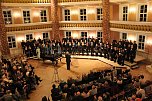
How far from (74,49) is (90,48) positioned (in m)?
2.04

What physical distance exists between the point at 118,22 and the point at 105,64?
5.89 m

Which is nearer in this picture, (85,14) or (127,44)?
(127,44)

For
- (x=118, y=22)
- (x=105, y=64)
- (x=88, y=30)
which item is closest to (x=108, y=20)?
(x=118, y=22)

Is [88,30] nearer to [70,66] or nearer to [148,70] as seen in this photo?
[70,66]

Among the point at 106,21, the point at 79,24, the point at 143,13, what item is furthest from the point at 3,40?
the point at 143,13

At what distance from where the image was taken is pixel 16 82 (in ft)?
43.3

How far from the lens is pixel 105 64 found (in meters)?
20.3

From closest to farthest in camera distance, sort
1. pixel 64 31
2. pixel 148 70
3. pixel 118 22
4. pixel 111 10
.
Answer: pixel 148 70 < pixel 118 22 < pixel 111 10 < pixel 64 31

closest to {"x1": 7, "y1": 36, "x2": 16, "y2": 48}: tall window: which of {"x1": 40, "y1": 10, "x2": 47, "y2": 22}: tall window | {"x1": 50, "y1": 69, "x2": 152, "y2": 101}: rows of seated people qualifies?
{"x1": 40, "y1": 10, "x2": 47, "y2": 22}: tall window

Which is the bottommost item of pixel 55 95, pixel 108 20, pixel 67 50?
pixel 55 95

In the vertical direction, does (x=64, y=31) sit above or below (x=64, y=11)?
below

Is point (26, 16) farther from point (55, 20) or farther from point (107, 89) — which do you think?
point (107, 89)

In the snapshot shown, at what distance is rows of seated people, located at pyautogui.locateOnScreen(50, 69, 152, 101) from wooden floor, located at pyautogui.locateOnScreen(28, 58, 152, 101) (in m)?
2.30

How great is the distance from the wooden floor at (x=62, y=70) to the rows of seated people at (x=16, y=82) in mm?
675
